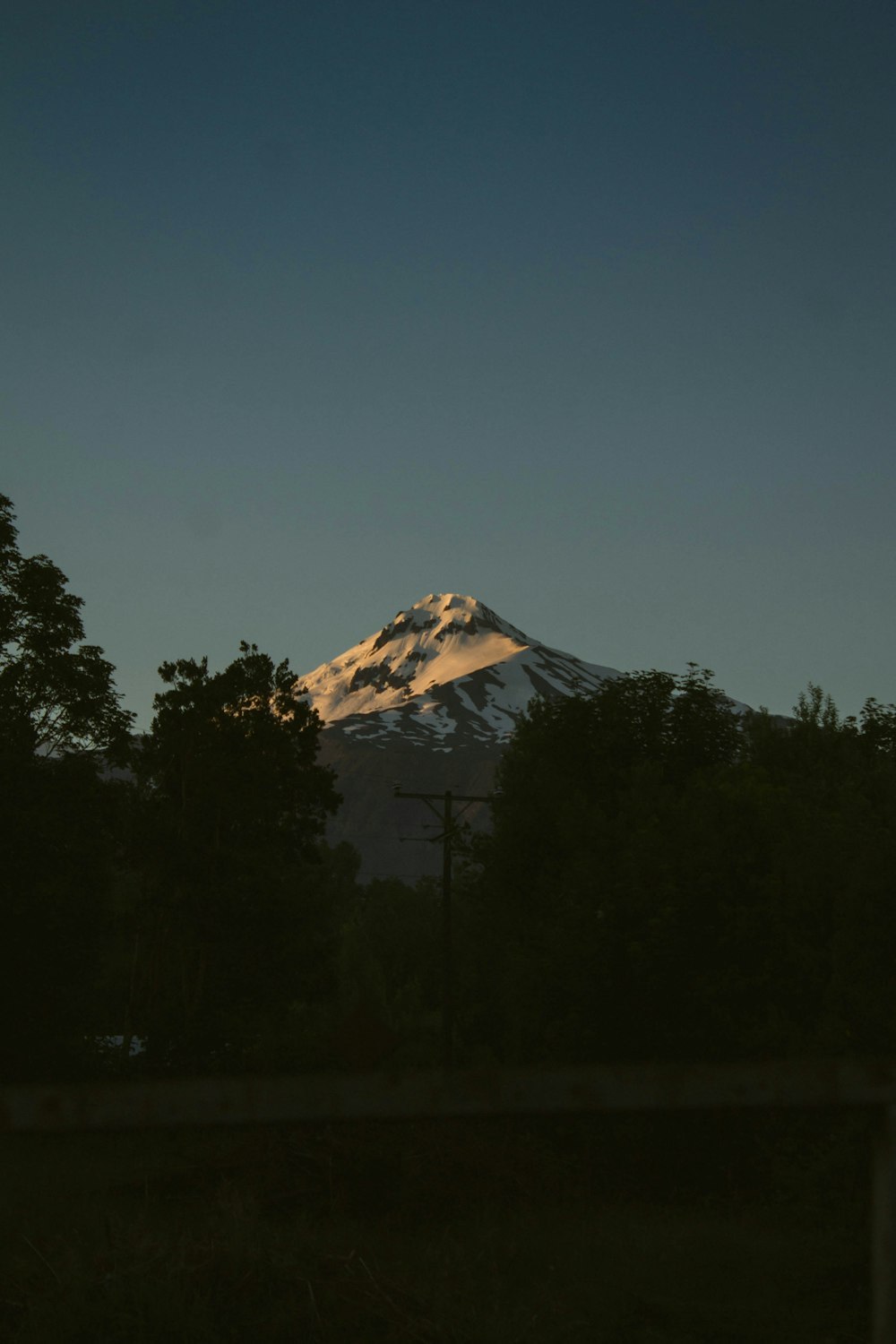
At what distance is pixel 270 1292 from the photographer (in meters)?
3.96

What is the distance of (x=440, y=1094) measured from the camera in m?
2.35

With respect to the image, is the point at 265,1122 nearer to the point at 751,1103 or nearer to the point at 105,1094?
the point at 105,1094

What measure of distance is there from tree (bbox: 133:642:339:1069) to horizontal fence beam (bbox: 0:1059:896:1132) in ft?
118

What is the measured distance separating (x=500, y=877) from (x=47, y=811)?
12706 mm

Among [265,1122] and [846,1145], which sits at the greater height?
[265,1122]

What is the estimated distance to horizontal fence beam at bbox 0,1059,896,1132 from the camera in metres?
2.24

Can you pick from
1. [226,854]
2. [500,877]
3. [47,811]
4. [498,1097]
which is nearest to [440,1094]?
[498,1097]

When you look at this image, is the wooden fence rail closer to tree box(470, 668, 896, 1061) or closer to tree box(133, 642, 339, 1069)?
tree box(470, 668, 896, 1061)

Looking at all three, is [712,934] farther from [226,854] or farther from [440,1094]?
[226,854]

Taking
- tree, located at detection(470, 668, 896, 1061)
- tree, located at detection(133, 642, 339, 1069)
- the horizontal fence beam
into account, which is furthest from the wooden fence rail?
tree, located at detection(133, 642, 339, 1069)

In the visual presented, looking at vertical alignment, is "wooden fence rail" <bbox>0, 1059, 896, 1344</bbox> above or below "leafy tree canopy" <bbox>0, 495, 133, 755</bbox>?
below

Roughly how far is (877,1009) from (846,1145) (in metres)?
1.79

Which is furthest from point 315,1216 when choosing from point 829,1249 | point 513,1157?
point 829,1249

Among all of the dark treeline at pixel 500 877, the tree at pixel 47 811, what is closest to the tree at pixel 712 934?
the dark treeline at pixel 500 877
